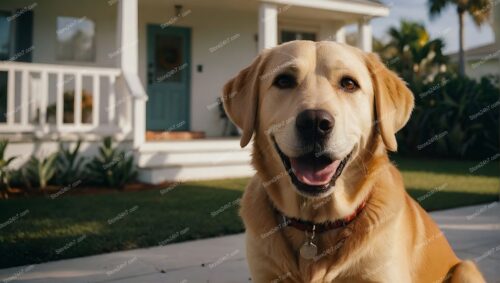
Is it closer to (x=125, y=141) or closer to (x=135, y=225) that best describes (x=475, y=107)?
(x=125, y=141)

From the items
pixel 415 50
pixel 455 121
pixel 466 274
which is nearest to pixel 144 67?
pixel 455 121

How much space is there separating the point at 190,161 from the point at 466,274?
656 centimetres

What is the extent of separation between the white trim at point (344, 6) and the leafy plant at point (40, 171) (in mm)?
5459

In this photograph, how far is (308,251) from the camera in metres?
2.27

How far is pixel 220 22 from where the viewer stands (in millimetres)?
12141

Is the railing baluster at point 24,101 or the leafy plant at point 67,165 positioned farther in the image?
the railing baluster at point 24,101

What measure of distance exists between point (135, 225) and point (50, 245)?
96 centimetres

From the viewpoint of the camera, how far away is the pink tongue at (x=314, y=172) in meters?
2.26

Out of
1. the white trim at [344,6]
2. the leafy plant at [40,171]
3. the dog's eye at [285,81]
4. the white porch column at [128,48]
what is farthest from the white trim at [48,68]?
the dog's eye at [285,81]

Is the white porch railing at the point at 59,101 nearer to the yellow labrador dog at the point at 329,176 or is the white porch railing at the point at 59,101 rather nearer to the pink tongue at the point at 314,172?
the yellow labrador dog at the point at 329,176

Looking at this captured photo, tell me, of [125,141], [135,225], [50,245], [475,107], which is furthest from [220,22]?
[50,245]

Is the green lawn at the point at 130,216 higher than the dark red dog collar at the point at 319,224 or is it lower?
lower

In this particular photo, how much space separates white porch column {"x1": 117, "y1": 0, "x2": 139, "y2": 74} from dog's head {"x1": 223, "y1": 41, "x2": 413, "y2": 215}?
633 cm

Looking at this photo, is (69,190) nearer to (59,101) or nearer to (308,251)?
(59,101)
